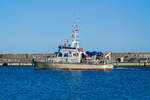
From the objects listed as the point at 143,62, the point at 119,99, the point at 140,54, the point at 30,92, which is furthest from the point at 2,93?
the point at 140,54

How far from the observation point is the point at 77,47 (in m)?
96.0

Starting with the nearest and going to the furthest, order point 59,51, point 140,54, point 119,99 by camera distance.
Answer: point 119,99, point 59,51, point 140,54

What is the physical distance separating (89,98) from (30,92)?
8865 mm

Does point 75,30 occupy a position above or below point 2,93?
above

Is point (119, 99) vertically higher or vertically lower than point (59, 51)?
lower

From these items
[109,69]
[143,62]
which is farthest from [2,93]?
[143,62]

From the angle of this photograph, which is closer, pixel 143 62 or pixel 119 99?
pixel 119 99

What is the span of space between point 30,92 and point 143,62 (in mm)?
98570

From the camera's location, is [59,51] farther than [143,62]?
No

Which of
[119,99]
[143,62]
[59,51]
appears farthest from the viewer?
[143,62]

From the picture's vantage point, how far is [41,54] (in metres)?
174

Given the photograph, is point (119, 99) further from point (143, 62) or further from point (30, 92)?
point (143, 62)

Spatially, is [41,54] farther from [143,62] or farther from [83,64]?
[83,64]

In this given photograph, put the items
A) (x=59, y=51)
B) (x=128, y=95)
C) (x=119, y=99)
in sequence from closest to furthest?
(x=119, y=99) → (x=128, y=95) → (x=59, y=51)
